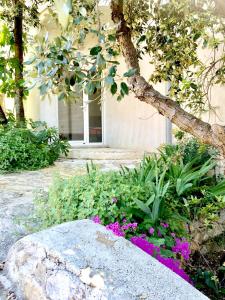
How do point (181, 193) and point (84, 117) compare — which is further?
point (84, 117)

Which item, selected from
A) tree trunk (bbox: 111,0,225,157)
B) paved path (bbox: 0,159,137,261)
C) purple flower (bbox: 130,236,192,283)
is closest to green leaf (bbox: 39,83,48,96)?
tree trunk (bbox: 111,0,225,157)

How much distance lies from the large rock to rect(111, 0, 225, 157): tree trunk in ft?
3.84

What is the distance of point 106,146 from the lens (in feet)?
39.9

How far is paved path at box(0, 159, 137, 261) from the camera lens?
3680mm

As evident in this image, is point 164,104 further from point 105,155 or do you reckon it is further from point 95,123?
point 95,123

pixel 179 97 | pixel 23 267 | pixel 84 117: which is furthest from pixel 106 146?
pixel 23 267

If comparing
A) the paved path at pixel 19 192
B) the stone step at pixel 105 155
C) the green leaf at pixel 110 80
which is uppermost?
the green leaf at pixel 110 80

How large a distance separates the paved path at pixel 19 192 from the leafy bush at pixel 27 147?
33 cm

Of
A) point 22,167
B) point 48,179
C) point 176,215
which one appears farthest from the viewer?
point 22,167

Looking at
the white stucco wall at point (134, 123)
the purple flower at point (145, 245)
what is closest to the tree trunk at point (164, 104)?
the purple flower at point (145, 245)

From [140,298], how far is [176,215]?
1.93m

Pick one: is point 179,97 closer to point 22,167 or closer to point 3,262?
point 3,262

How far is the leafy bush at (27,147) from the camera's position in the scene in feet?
25.6

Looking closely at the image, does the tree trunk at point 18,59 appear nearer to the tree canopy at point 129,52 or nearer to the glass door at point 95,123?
the glass door at point 95,123
